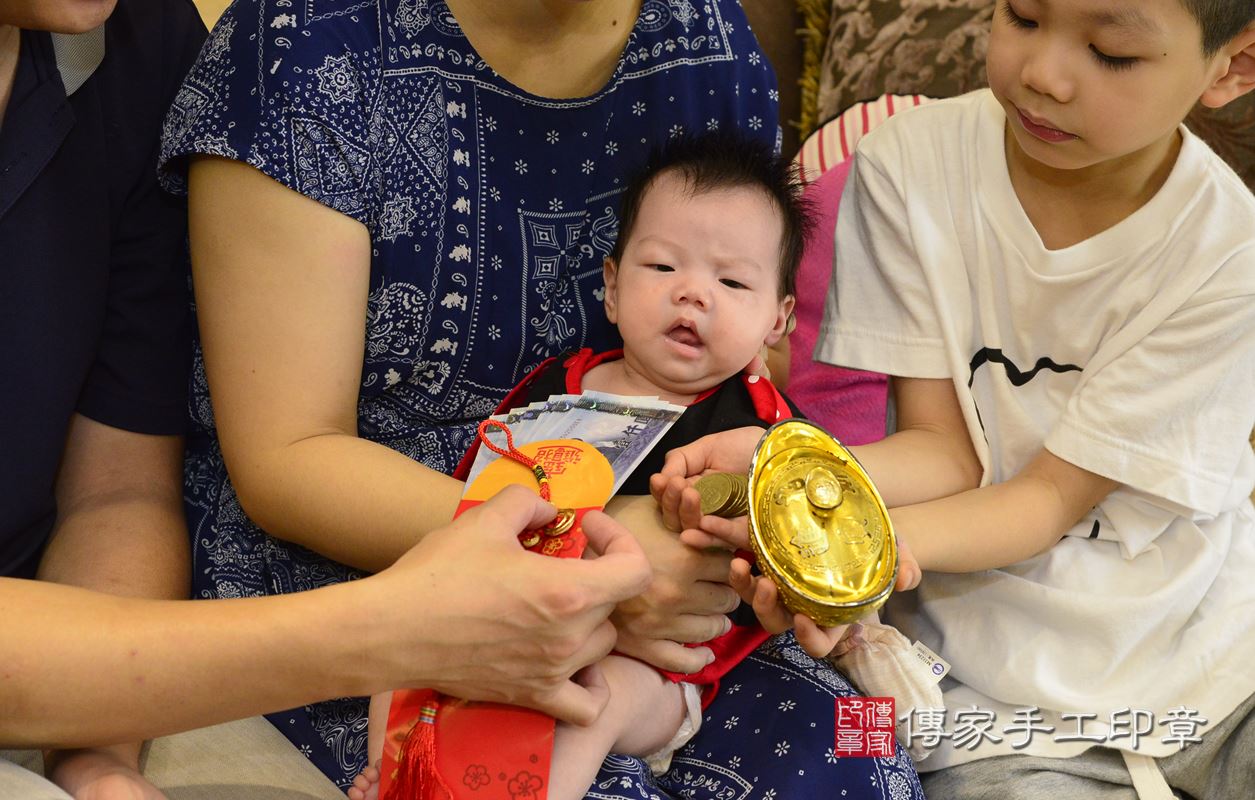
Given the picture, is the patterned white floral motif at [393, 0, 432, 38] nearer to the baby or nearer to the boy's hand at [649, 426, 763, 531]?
the baby

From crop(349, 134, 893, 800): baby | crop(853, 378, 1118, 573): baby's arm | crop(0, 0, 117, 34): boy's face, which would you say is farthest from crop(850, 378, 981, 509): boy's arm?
crop(0, 0, 117, 34): boy's face

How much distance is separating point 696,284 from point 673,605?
1.25 ft

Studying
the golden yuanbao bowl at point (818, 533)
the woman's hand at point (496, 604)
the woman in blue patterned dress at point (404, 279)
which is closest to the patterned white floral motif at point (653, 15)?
the woman in blue patterned dress at point (404, 279)

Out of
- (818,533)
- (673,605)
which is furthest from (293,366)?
(818,533)

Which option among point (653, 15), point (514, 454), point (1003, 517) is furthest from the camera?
point (653, 15)

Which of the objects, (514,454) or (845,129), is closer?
(514,454)

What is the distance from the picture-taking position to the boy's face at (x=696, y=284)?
1382mm

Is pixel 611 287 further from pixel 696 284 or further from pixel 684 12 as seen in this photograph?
pixel 684 12

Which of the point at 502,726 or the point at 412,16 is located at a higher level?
the point at 412,16

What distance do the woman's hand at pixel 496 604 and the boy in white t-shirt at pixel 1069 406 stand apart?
1.61 ft

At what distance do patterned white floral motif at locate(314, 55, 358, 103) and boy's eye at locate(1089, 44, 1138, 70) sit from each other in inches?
31.3

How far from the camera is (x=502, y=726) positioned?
109 cm

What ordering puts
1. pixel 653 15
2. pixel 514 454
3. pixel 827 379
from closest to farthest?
pixel 514 454 → pixel 653 15 → pixel 827 379

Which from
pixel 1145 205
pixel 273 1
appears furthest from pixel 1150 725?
pixel 273 1
